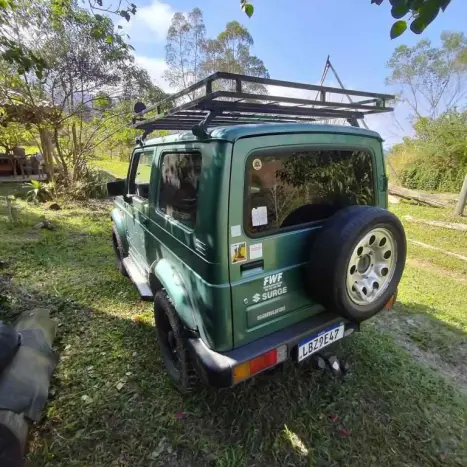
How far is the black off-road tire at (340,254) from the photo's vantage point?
5.67ft

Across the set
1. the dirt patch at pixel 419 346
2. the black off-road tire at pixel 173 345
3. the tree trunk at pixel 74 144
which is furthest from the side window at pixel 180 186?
the tree trunk at pixel 74 144

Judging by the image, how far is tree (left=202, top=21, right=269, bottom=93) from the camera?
87.8ft

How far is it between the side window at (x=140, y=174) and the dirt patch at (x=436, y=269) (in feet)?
16.0

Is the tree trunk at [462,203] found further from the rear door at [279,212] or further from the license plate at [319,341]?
the license plate at [319,341]

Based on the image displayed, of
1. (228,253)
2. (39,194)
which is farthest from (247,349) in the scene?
(39,194)

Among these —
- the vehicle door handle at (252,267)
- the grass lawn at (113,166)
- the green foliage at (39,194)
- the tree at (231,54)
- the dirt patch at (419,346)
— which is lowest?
the dirt patch at (419,346)

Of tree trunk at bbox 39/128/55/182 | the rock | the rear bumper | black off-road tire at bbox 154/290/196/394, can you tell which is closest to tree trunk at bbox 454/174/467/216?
the rear bumper

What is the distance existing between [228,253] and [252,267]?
0.19m

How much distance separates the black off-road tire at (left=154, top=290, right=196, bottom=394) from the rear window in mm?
934

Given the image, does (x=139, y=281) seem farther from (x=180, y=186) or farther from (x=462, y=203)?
(x=462, y=203)

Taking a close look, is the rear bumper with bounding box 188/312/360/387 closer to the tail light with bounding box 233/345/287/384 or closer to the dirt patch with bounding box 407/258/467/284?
the tail light with bounding box 233/345/287/384

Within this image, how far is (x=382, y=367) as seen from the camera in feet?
8.38

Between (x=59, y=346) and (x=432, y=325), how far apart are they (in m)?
3.95

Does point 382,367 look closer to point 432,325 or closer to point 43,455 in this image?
point 432,325
